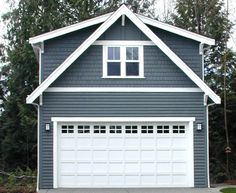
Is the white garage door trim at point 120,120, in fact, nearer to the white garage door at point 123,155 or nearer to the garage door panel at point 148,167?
the white garage door at point 123,155

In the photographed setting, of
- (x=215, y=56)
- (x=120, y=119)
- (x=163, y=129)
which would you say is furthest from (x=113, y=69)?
(x=215, y=56)

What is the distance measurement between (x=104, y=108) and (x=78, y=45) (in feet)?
8.84

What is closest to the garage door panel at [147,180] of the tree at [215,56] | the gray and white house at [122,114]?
the gray and white house at [122,114]

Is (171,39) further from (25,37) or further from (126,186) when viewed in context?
(25,37)

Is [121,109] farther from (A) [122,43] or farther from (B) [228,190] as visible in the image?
(B) [228,190]

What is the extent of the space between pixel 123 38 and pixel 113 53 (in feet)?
2.20

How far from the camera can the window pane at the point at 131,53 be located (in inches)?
763

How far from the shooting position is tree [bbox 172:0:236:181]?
25562mm

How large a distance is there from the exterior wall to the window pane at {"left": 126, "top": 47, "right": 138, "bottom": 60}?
1.43m

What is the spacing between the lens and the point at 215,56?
28.9m

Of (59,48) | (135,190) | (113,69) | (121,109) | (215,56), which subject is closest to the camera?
(135,190)

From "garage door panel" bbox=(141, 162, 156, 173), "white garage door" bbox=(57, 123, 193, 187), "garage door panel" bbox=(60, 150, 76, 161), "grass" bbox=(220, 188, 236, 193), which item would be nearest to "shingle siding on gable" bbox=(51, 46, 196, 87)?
"white garage door" bbox=(57, 123, 193, 187)

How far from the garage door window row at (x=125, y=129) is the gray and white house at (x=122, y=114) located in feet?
0.12

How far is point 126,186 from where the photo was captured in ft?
62.0
